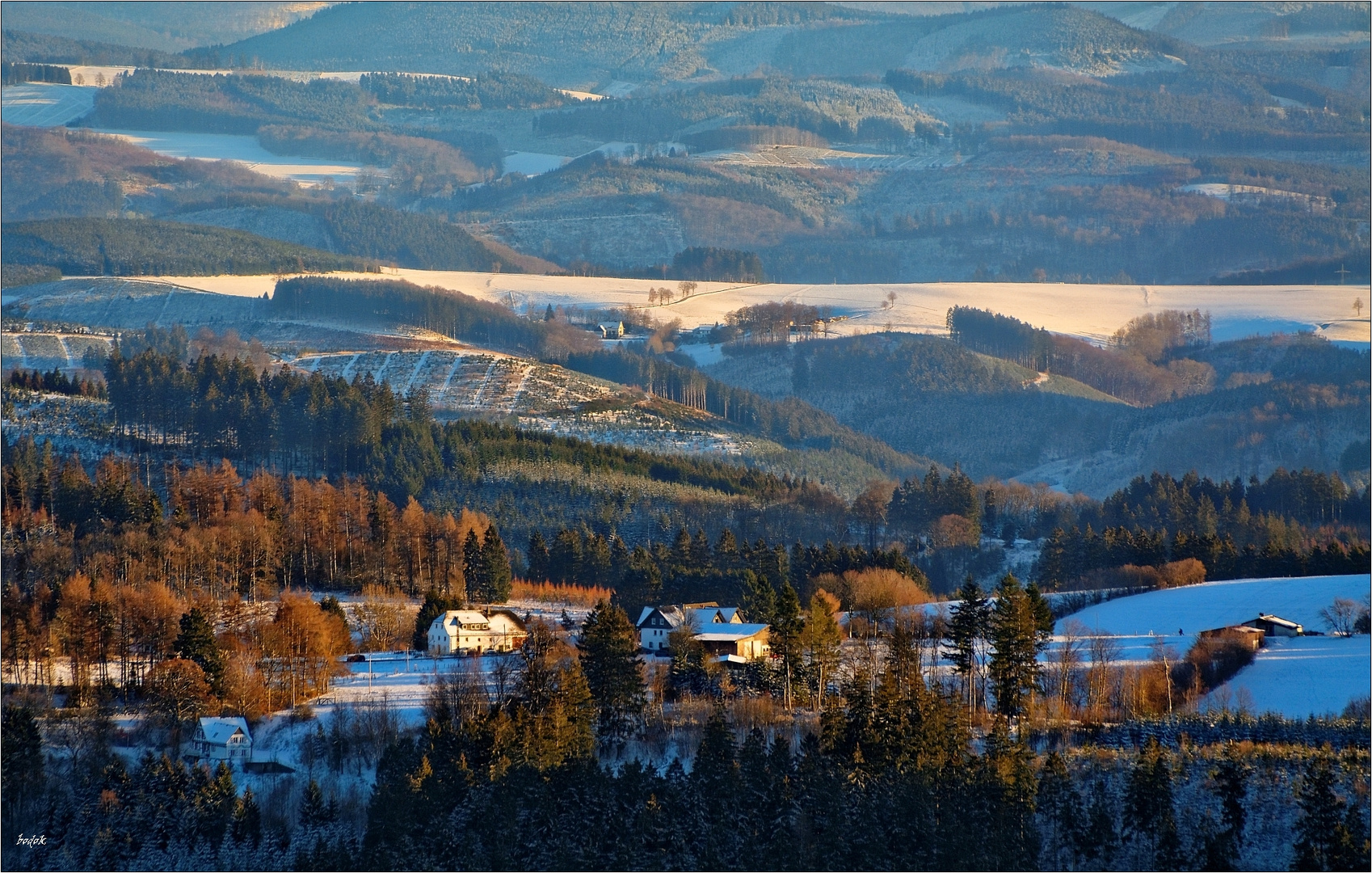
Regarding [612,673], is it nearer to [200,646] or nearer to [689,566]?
[200,646]

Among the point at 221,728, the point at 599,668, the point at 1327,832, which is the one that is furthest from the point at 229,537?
the point at 1327,832

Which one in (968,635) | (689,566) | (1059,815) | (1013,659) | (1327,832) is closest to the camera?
(1327,832)

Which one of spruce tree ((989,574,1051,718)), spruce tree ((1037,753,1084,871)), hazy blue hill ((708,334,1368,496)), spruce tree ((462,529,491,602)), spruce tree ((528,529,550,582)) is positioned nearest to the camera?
spruce tree ((1037,753,1084,871))

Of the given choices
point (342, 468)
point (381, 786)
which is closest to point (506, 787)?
point (381, 786)

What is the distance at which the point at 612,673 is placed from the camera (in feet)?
198

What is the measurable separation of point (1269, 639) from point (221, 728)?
112 feet

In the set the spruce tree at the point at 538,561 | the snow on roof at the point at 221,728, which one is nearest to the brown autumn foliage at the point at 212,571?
the snow on roof at the point at 221,728

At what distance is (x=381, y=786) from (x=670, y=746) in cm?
811

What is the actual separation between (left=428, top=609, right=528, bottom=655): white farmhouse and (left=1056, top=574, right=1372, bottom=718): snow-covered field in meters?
19.1

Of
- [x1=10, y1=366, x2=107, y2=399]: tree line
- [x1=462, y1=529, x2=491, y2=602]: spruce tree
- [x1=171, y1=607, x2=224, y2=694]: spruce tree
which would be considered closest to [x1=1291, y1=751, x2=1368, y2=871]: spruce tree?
[x1=171, y1=607, x2=224, y2=694]: spruce tree

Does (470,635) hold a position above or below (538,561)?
below

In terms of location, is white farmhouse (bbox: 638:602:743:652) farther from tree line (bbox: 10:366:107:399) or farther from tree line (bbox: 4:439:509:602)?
tree line (bbox: 10:366:107:399)

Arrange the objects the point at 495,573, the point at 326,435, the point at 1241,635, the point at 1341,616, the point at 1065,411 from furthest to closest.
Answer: the point at 1065,411
the point at 326,435
the point at 495,573
the point at 1341,616
the point at 1241,635

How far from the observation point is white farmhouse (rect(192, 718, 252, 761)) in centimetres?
5816
